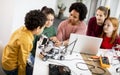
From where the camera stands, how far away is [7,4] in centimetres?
247

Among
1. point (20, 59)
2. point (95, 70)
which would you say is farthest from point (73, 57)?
point (20, 59)

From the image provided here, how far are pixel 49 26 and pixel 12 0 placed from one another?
23.1 inches

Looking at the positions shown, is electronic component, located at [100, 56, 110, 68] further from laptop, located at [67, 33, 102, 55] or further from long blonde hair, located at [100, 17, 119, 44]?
long blonde hair, located at [100, 17, 119, 44]

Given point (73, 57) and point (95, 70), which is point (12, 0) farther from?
point (95, 70)

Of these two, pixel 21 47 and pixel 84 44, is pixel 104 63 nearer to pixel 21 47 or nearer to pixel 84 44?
pixel 84 44

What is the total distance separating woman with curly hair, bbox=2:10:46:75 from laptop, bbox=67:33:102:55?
0.37 m

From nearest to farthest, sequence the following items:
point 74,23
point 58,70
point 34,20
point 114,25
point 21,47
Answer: point 58,70
point 21,47
point 34,20
point 114,25
point 74,23

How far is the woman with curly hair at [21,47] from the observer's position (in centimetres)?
172

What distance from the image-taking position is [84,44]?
205cm

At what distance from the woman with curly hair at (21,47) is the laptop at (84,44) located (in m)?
0.37

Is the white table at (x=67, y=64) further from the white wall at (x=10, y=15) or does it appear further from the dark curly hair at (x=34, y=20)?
the white wall at (x=10, y=15)

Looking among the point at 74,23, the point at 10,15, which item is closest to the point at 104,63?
the point at 74,23

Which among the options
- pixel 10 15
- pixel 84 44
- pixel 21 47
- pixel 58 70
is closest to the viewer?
pixel 58 70

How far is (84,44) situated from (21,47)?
2.20 feet
